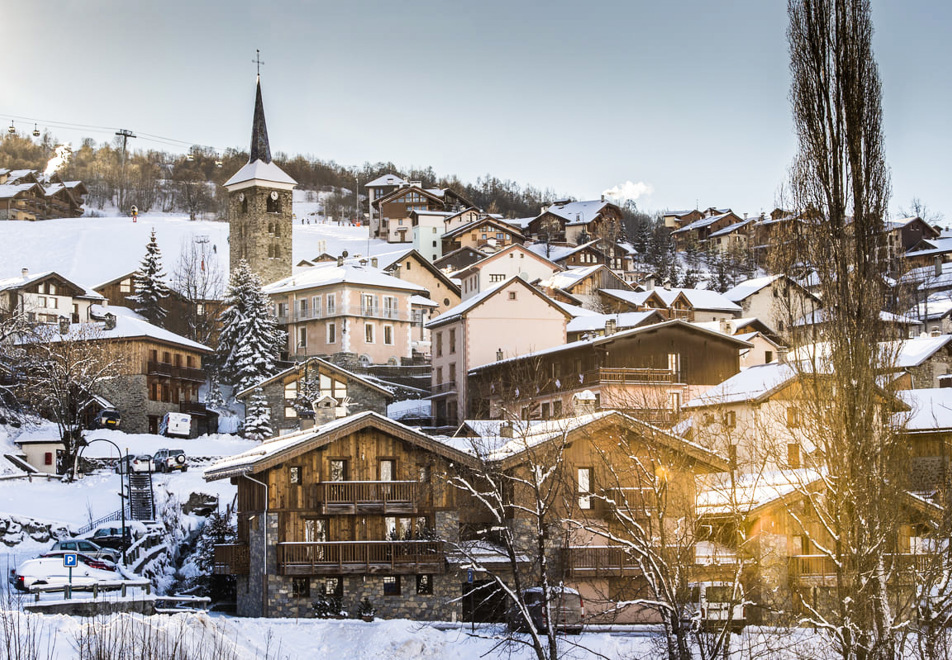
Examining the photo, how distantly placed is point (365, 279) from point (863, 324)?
58774 millimetres

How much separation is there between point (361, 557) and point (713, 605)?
10.7 m

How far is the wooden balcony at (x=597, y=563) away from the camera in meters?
38.4

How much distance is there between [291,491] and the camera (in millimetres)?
38656

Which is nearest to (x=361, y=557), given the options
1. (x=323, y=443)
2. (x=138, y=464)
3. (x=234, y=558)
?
(x=323, y=443)

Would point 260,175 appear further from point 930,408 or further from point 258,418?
point 930,408

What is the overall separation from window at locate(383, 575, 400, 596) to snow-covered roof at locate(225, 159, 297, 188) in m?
66.0

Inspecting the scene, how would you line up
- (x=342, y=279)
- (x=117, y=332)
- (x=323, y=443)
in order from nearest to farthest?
(x=323, y=443) → (x=117, y=332) → (x=342, y=279)

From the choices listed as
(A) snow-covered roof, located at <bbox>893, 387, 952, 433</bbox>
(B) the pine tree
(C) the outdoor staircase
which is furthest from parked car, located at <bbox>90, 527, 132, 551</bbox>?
(B) the pine tree

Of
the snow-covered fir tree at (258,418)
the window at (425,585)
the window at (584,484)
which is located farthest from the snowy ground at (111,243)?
the window at (584,484)

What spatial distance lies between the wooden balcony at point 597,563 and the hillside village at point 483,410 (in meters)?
0.10

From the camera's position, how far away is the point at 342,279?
A: 274 ft

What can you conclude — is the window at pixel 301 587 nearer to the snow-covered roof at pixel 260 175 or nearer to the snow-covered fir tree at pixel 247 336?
the snow-covered fir tree at pixel 247 336

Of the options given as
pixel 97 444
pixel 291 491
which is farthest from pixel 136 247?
pixel 291 491

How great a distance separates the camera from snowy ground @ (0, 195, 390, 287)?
110 metres
